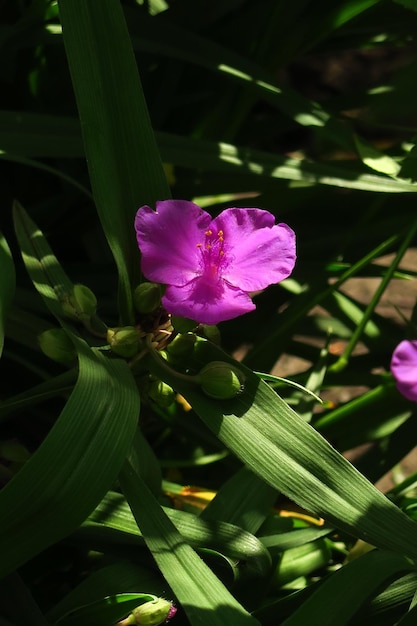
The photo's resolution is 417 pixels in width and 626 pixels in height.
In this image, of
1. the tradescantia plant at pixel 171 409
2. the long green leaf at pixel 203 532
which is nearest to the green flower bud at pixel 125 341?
the tradescantia plant at pixel 171 409

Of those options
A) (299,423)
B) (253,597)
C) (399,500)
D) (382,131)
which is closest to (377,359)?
(399,500)

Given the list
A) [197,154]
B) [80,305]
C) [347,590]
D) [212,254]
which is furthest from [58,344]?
[197,154]

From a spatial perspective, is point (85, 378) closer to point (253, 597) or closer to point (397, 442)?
point (253, 597)

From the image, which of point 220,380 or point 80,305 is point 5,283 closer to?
point 80,305

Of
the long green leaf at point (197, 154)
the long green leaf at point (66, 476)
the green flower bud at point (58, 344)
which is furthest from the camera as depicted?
the long green leaf at point (197, 154)

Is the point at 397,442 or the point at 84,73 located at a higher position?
the point at 84,73

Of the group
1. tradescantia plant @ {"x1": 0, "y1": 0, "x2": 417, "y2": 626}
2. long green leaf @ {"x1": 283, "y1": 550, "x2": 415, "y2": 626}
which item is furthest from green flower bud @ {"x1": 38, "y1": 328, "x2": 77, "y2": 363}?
long green leaf @ {"x1": 283, "y1": 550, "x2": 415, "y2": 626}

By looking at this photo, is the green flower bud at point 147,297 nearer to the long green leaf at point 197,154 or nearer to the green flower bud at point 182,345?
the green flower bud at point 182,345
